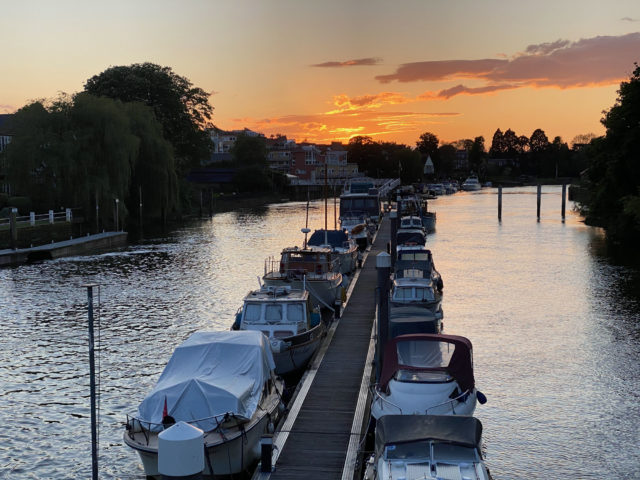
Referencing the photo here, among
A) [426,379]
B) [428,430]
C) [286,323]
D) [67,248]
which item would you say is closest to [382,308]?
[426,379]

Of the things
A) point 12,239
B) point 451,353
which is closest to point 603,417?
point 451,353

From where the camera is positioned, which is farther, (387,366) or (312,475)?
(387,366)

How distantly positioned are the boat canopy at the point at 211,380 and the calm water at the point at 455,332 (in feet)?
10.9

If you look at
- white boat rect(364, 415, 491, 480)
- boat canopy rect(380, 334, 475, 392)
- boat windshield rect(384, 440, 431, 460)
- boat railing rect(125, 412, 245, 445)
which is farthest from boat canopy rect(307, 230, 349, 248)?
boat windshield rect(384, 440, 431, 460)

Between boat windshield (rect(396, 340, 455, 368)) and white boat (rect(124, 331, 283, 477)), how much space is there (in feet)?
13.5

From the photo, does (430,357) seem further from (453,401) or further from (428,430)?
(428,430)

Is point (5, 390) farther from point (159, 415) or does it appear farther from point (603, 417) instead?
point (603, 417)

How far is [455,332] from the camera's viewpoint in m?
35.2

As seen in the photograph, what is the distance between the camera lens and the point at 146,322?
122 ft

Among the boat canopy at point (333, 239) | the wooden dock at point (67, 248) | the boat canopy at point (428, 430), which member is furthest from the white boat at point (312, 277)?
the wooden dock at point (67, 248)

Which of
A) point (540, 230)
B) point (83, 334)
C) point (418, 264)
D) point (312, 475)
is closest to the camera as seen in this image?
point (312, 475)

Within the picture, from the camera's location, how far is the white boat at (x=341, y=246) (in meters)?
45.7

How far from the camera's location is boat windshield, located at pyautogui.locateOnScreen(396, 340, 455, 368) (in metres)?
21.2

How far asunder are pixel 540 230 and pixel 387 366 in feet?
226
